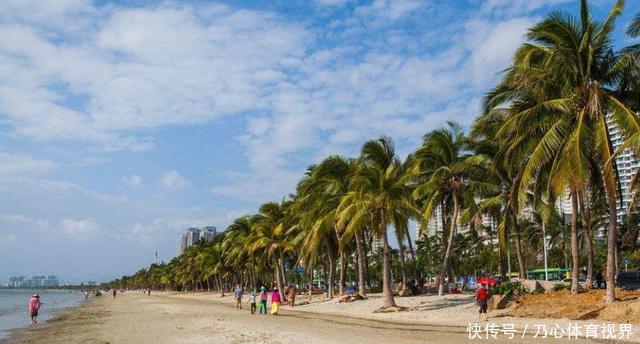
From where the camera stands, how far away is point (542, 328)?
56.9ft

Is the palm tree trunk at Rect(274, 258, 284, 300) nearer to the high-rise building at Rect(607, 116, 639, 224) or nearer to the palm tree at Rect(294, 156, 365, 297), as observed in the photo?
the palm tree at Rect(294, 156, 365, 297)

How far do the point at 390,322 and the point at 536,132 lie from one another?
9530mm

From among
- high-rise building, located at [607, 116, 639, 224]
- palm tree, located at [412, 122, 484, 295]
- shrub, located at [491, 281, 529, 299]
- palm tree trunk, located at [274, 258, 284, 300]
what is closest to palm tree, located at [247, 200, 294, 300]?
palm tree trunk, located at [274, 258, 284, 300]

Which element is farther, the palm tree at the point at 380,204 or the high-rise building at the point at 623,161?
the palm tree at the point at 380,204

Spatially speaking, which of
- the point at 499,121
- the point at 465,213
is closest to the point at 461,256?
the point at 465,213

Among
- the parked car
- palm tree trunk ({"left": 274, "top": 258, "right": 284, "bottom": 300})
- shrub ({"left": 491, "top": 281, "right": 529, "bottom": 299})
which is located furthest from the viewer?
palm tree trunk ({"left": 274, "top": 258, "right": 284, "bottom": 300})

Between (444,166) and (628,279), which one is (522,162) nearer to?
(444,166)

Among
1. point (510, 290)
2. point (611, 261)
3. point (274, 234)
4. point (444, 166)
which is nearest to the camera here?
point (611, 261)

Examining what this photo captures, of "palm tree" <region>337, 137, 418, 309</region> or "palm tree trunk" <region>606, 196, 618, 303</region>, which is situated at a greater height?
"palm tree" <region>337, 137, 418, 309</region>

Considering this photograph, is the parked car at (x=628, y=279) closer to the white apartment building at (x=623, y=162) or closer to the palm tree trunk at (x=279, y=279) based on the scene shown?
the white apartment building at (x=623, y=162)

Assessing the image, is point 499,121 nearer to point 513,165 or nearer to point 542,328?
point 513,165

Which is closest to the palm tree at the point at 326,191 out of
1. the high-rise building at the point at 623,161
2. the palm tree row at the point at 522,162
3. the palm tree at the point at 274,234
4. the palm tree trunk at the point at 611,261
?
the palm tree row at the point at 522,162

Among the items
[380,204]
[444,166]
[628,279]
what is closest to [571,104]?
[380,204]

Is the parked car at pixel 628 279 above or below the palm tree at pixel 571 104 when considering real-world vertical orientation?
below
